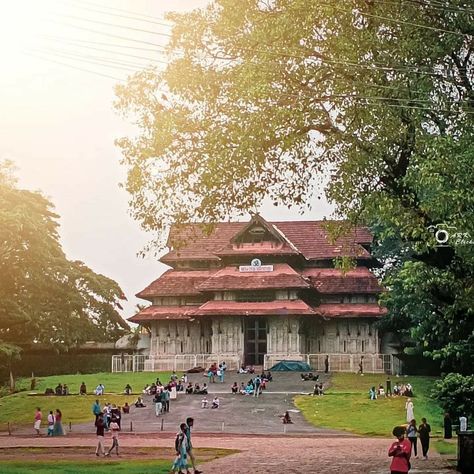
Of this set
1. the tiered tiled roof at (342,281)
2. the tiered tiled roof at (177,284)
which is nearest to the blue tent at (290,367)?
the tiered tiled roof at (342,281)

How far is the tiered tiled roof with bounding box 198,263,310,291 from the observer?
59656 mm

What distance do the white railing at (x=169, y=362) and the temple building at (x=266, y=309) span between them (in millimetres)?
72

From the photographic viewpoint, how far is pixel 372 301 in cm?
6109

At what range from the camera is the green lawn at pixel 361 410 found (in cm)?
3756

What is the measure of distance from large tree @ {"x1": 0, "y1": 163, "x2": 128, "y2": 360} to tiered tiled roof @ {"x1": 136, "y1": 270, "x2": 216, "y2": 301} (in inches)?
128

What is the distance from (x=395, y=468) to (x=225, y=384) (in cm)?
3671

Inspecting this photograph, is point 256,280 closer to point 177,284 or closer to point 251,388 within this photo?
point 177,284

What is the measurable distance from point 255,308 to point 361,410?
19.1 m

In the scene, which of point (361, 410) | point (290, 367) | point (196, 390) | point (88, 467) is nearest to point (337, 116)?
point (88, 467)

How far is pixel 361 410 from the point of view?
135 feet

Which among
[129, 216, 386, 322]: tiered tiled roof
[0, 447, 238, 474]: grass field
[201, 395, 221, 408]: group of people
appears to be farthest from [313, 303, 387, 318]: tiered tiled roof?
[0, 447, 238, 474]: grass field

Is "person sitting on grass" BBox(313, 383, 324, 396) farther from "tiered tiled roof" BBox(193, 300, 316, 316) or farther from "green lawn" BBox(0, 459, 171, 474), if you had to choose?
"green lawn" BBox(0, 459, 171, 474)

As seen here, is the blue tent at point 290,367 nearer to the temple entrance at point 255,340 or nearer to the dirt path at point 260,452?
the temple entrance at point 255,340

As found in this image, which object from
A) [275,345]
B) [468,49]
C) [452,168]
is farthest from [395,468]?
[275,345]
